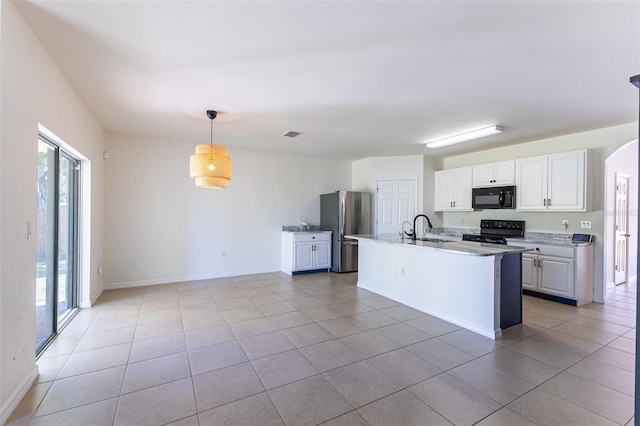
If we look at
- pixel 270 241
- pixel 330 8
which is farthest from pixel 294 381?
pixel 270 241

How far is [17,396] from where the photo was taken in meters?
1.90

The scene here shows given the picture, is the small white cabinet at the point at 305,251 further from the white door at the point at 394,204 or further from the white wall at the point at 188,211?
the white door at the point at 394,204

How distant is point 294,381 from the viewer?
2.20 metres

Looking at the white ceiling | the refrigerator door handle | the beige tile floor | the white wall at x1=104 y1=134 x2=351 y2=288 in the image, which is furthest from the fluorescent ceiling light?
the white wall at x1=104 y1=134 x2=351 y2=288

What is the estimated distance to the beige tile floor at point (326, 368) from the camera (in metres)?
1.85

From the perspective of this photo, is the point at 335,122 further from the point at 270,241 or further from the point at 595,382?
the point at 595,382

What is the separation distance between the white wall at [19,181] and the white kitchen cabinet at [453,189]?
19.8ft

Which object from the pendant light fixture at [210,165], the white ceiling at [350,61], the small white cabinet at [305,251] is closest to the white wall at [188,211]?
the small white cabinet at [305,251]

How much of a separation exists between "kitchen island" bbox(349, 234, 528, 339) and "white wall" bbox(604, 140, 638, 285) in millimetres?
2151

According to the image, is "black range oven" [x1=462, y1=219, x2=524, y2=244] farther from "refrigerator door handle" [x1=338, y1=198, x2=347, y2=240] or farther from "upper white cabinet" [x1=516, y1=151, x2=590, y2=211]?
"refrigerator door handle" [x1=338, y1=198, x2=347, y2=240]

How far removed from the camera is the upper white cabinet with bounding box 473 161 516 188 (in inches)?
194

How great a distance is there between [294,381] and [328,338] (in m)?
0.78

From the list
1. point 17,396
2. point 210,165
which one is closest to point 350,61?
point 210,165

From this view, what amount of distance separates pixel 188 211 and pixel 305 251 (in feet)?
7.59
